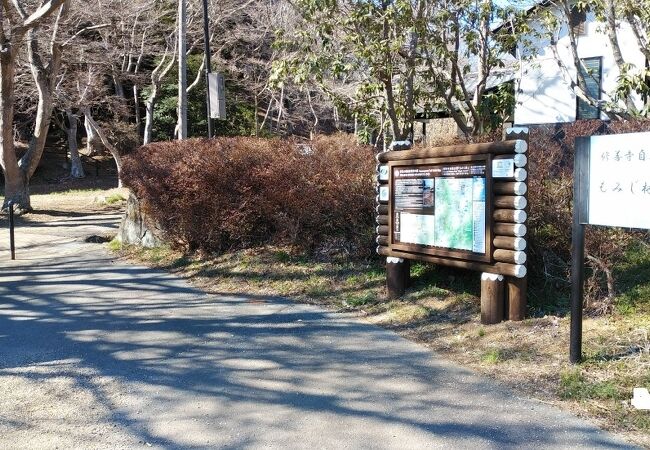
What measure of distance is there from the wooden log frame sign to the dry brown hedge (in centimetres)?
155

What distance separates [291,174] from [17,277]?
4.74m

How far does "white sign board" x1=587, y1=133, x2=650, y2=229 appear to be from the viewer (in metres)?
4.80

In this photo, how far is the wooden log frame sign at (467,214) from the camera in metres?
6.27

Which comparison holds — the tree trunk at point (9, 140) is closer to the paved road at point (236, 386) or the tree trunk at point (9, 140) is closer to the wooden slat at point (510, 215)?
the paved road at point (236, 386)

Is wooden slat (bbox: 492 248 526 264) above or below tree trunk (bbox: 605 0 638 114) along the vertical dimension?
below

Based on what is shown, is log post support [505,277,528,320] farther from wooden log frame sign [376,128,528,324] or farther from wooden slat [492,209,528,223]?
wooden slat [492,209,528,223]

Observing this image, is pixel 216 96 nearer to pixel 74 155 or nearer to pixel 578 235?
pixel 578 235

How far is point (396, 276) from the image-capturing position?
792 centimetres

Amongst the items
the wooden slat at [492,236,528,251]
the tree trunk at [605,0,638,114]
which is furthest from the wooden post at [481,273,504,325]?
the tree trunk at [605,0,638,114]

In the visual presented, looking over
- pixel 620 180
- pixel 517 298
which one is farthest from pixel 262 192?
pixel 620 180

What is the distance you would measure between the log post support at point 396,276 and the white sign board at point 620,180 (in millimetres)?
3038

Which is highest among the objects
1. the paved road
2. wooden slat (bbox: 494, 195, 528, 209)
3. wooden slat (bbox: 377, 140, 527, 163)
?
wooden slat (bbox: 377, 140, 527, 163)

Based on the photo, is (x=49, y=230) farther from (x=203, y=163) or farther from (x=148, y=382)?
(x=148, y=382)

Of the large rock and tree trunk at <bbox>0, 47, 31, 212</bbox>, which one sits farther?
tree trunk at <bbox>0, 47, 31, 212</bbox>
